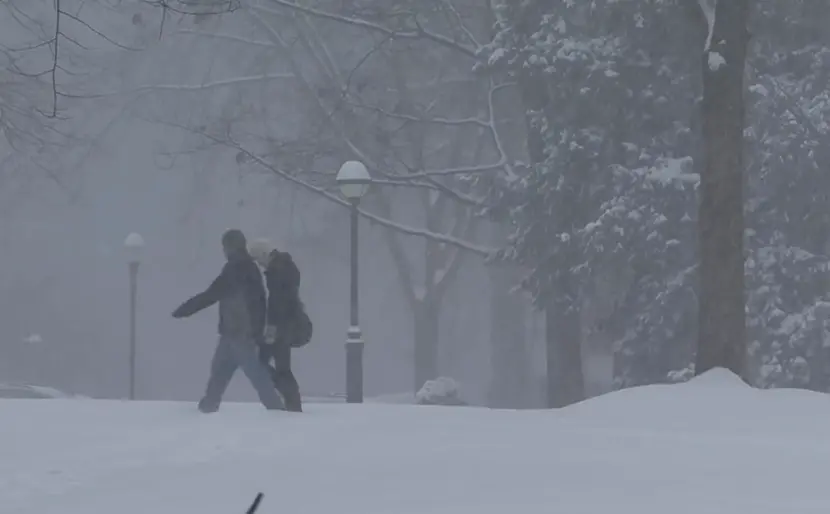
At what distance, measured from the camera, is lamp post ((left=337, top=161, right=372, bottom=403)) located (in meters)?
18.4

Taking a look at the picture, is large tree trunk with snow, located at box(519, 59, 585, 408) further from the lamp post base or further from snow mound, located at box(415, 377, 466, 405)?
snow mound, located at box(415, 377, 466, 405)

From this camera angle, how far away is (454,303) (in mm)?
42250

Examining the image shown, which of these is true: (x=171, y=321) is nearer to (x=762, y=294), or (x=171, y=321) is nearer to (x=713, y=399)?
(x=762, y=294)

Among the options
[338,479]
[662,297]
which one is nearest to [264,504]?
[338,479]

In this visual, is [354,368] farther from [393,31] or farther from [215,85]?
[215,85]

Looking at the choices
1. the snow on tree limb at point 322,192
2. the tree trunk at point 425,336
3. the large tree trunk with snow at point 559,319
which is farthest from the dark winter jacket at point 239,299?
the tree trunk at point 425,336

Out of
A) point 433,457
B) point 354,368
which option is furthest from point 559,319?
point 433,457

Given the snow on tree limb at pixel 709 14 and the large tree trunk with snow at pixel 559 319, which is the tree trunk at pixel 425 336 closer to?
the large tree trunk with snow at pixel 559 319

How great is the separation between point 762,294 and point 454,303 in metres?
23.4

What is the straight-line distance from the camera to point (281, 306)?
11.8 meters

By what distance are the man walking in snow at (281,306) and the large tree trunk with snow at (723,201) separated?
4427mm

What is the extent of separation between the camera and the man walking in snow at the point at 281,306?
11805mm

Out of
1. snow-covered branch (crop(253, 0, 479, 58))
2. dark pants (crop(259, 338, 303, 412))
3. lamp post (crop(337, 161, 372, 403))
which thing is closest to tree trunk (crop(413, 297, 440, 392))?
snow-covered branch (crop(253, 0, 479, 58))

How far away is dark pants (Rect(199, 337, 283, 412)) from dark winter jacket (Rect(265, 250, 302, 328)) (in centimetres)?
32
